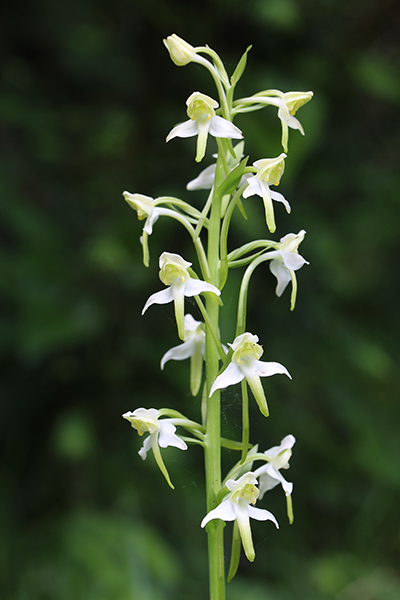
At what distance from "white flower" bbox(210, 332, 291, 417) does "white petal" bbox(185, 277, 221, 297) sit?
0.33 ft

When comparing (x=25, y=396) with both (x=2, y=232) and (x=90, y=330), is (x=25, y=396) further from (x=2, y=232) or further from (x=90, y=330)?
(x=2, y=232)

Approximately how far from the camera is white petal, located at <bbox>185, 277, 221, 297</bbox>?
3.17ft

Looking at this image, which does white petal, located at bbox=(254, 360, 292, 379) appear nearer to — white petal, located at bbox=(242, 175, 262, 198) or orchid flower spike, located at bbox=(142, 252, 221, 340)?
orchid flower spike, located at bbox=(142, 252, 221, 340)

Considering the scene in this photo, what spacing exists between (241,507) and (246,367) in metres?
0.25

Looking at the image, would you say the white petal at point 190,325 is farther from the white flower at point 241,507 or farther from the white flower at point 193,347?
the white flower at point 241,507

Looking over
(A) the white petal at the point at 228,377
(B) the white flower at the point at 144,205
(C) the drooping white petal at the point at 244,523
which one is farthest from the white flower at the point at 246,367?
(B) the white flower at the point at 144,205

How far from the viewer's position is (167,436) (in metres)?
1.01

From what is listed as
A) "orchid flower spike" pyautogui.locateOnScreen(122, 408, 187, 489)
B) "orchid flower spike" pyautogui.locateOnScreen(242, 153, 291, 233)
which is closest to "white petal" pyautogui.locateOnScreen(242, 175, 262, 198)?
"orchid flower spike" pyautogui.locateOnScreen(242, 153, 291, 233)

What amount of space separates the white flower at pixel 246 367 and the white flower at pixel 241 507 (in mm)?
156

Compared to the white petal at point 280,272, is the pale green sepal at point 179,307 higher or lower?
lower

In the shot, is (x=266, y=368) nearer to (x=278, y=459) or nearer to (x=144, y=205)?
(x=278, y=459)

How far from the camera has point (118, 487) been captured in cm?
236

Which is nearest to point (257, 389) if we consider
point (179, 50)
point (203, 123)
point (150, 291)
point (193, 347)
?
point (193, 347)

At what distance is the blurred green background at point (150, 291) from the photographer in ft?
7.50
